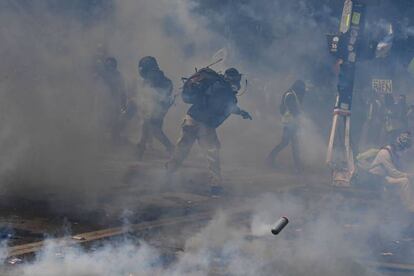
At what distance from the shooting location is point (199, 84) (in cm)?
930

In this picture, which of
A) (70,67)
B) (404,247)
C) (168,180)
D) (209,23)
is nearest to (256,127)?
(209,23)

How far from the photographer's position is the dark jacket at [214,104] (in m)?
9.35

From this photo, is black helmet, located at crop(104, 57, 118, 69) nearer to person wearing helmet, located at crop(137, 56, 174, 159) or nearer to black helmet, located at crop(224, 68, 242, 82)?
person wearing helmet, located at crop(137, 56, 174, 159)

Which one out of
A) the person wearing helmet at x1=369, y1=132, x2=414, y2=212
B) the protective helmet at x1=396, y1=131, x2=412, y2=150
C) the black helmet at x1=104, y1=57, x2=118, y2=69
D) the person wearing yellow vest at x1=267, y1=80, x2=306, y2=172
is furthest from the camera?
the black helmet at x1=104, y1=57, x2=118, y2=69

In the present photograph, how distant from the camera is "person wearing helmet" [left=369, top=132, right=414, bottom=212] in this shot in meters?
9.99

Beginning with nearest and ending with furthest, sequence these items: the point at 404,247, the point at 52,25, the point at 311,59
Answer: the point at 404,247
the point at 311,59
the point at 52,25

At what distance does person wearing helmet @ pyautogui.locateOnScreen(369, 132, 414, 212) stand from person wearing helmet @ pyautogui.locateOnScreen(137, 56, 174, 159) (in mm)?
4424

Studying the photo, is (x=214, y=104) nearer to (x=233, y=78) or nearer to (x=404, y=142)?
(x=233, y=78)

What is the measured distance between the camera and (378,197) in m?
10.7

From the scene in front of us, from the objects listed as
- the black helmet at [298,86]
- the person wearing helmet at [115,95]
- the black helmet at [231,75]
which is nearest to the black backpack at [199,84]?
the black helmet at [231,75]

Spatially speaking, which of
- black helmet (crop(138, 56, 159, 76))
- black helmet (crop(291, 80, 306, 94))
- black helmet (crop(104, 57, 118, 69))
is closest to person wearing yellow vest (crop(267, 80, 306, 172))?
black helmet (crop(291, 80, 306, 94))

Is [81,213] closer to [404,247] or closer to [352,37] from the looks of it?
[404,247]

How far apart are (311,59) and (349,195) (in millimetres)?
8320

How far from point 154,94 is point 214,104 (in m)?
2.85
